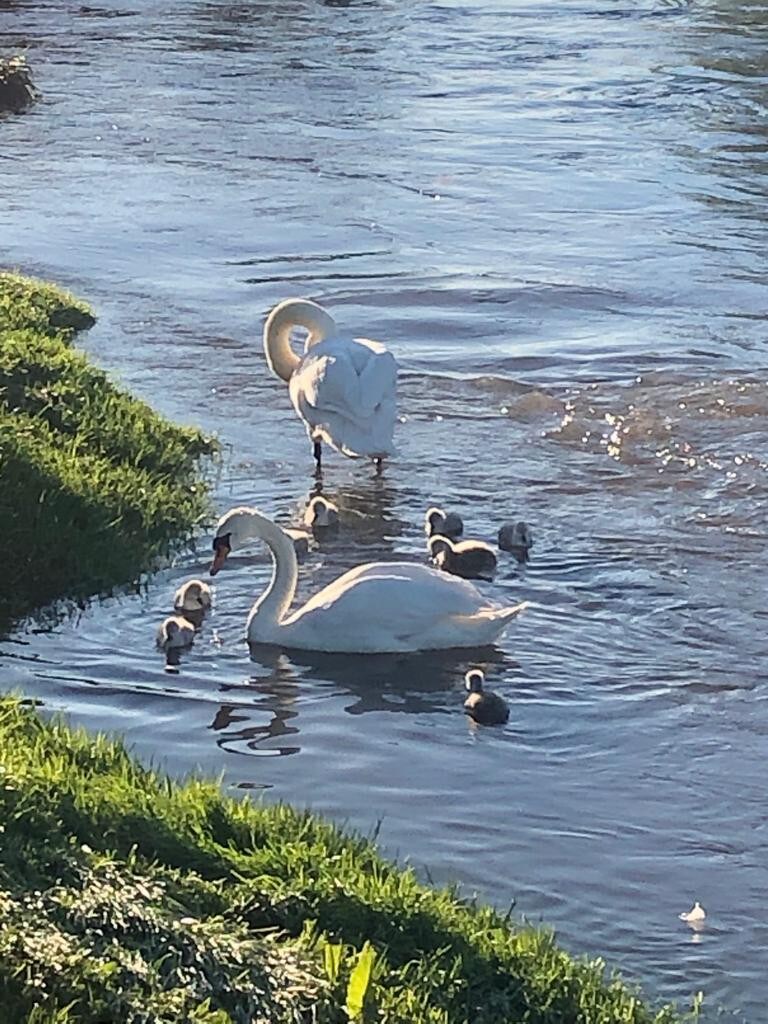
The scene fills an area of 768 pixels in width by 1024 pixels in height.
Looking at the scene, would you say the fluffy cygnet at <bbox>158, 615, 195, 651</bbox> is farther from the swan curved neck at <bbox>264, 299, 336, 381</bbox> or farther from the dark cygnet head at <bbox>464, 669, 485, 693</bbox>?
the swan curved neck at <bbox>264, 299, 336, 381</bbox>

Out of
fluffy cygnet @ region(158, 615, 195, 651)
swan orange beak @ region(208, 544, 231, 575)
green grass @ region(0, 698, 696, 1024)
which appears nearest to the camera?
green grass @ region(0, 698, 696, 1024)

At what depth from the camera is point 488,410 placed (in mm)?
13070

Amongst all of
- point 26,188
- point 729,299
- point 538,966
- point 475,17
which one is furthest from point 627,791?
point 475,17

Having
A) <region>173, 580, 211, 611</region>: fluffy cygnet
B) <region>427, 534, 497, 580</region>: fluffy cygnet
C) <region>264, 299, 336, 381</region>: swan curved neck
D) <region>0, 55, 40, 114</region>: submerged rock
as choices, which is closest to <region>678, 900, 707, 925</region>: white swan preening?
<region>173, 580, 211, 611</region>: fluffy cygnet

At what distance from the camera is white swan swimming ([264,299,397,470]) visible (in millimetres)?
11617

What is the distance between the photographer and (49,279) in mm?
16203

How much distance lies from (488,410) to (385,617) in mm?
4094

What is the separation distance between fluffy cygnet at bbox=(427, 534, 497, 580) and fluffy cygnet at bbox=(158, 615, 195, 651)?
145cm

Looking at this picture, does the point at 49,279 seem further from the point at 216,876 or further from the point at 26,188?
the point at 216,876

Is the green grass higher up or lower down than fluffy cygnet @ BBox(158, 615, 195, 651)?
higher up

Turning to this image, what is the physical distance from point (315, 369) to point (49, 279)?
458 centimetres

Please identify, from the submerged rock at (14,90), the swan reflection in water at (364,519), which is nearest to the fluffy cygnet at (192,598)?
the swan reflection in water at (364,519)

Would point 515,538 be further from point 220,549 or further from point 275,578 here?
point 220,549

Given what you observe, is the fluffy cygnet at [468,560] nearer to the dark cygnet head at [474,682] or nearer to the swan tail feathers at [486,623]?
the swan tail feathers at [486,623]
